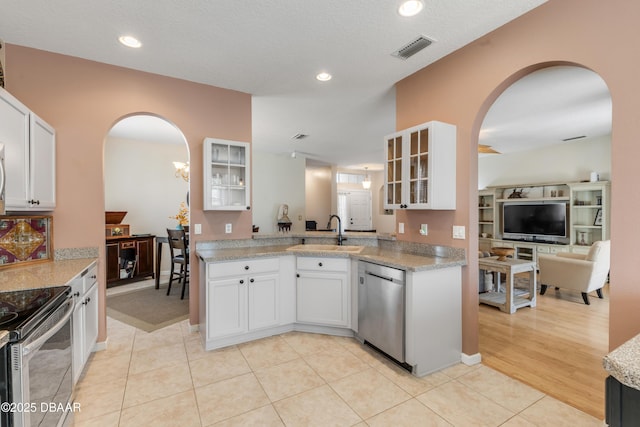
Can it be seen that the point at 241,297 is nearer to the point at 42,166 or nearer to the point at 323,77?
the point at 42,166

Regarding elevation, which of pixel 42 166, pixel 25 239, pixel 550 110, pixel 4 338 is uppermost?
pixel 550 110

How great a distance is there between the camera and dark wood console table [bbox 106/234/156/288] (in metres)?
4.93

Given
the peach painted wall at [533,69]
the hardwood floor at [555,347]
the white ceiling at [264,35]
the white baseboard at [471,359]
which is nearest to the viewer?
A: the peach painted wall at [533,69]

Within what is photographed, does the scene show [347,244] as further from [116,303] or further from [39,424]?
[116,303]

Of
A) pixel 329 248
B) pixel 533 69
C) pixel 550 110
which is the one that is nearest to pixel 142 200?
pixel 329 248

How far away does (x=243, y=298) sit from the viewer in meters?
2.87

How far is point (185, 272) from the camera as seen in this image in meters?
4.57

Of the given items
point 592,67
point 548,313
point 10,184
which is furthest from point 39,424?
point 548,313

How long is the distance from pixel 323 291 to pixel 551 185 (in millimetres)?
6107

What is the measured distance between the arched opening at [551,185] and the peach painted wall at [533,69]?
0.12 metres

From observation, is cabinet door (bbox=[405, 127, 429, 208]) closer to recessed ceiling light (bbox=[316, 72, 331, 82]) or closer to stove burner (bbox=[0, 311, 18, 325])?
recessed ceiling light (bbox=[316, 72, 331, 82])

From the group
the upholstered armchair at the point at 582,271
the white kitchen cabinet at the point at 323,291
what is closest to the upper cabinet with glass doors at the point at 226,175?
the white kitchen cabinet at the point at 323,291

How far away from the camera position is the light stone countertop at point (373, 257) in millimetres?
2414

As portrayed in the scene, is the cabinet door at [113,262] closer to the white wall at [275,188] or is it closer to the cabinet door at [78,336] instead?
the white wall at [275,188]
